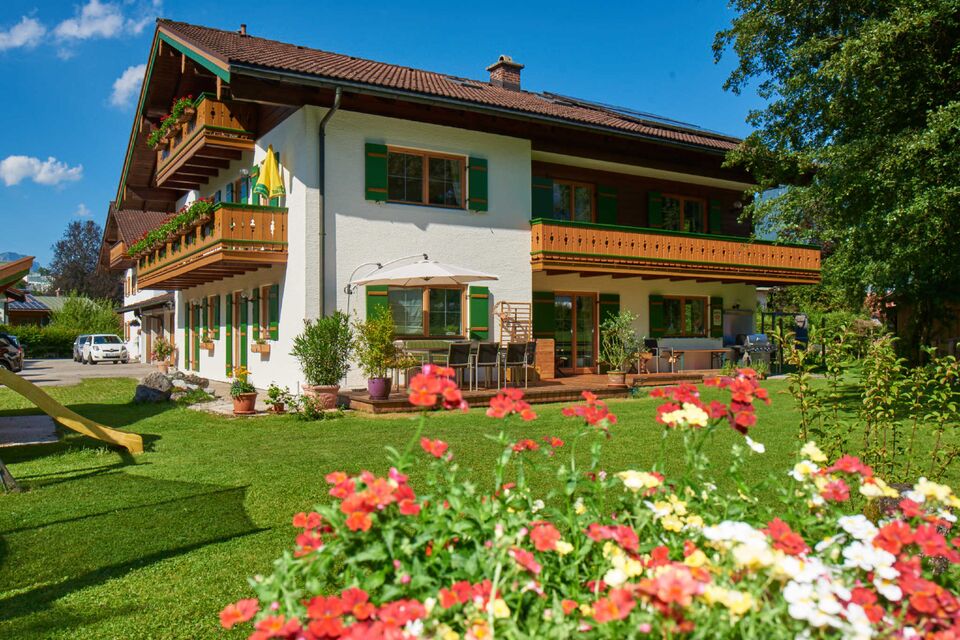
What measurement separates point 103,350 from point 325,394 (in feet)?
86.5

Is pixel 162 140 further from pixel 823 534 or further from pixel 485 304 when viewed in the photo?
pixel 823 534

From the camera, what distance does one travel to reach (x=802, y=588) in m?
1.67

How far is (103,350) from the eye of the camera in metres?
34.4

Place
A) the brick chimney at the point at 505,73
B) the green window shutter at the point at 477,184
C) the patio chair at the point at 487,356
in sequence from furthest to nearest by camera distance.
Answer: the brick chimney at the point at 505,73 → the green window shutter at the point at 477,184 → the patio chair at the point at 487,356

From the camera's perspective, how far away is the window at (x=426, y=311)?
588 inches

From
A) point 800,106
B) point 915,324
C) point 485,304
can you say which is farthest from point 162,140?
point 915,324

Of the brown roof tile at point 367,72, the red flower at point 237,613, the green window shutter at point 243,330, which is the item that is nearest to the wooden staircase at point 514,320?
the brown roof tile at point 367,72

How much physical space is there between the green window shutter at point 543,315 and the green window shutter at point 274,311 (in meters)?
5.71

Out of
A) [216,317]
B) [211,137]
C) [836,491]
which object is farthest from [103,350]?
[836,491]

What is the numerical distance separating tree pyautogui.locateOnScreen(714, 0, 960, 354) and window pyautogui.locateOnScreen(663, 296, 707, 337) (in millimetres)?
5658

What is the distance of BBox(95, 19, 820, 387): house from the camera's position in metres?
14.2

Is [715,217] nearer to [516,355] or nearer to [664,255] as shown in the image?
[664,255]

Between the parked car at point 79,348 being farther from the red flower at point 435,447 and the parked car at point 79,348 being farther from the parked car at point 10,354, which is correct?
the red flower at point 435,447

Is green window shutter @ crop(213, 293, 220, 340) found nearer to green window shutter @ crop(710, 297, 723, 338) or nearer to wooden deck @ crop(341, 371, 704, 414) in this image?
wooden deck @ crop(341, 371, 704, 414)
